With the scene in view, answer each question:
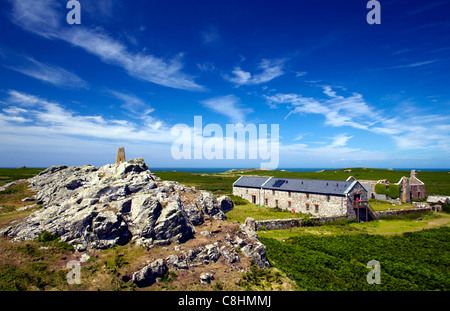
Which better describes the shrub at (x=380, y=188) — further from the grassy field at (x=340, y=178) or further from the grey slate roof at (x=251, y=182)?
the grey slate roof at (x=251, y=182)

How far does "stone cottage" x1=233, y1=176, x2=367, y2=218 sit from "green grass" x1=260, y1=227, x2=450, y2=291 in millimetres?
10620

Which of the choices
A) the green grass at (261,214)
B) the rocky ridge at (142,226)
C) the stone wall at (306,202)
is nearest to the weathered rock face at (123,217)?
the rocky ridge at (142,226)

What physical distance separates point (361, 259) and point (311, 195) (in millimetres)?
24855

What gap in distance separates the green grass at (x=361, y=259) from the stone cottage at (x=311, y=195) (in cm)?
1062

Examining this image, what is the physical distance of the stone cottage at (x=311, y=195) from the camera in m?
44.0

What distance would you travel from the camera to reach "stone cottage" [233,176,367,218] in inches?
1734

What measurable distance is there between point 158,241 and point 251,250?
25.7 ft

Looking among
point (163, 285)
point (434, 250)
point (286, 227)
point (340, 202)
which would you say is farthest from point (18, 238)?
point (340, 202)

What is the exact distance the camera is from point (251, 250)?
19281 millimetres

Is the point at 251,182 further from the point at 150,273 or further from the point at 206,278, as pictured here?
the point at 150,273

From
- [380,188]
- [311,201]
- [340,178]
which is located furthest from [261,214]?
[340,178]

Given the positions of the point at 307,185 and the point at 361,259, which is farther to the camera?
the point at 307,185

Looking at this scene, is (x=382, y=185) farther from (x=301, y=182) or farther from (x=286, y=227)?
(x=286, y=227)

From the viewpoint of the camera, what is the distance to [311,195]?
47938 mm
